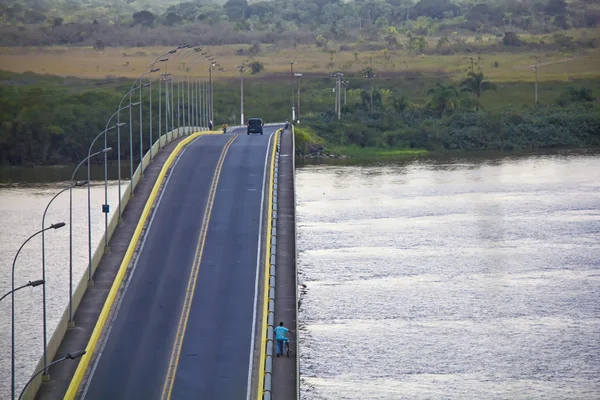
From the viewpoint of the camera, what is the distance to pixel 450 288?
286 feet

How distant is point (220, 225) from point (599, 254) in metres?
37.2

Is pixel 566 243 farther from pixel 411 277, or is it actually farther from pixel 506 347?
pixel 506 347

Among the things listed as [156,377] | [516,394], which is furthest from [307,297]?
[156,377]

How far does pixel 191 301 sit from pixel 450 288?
2857 cm

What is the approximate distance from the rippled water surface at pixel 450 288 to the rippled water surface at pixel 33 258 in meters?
16.3

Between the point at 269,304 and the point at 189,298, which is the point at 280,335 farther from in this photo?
the point at 189,298

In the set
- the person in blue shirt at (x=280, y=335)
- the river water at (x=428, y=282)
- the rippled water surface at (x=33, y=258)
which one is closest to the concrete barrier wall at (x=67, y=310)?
the rippled water surface at (x=33, y=258)

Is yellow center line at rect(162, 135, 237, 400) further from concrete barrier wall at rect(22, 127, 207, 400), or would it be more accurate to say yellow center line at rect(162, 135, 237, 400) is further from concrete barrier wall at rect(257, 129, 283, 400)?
concrete barrier wall at rect(22, 127, 207, 400)

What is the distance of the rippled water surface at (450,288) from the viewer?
64.4 meters

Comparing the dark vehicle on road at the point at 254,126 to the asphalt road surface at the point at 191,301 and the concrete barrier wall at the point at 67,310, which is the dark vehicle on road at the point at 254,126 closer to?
the asphalt road surface at the point at 191,301

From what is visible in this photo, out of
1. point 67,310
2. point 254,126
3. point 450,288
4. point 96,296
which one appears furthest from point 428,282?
point 254,126

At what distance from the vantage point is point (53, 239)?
110 metres

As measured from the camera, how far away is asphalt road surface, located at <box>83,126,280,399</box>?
176ft

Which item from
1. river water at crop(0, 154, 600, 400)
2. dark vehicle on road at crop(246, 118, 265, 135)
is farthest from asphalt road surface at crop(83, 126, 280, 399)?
dark vehicle on road at crop(246, 118, 265, 135)
